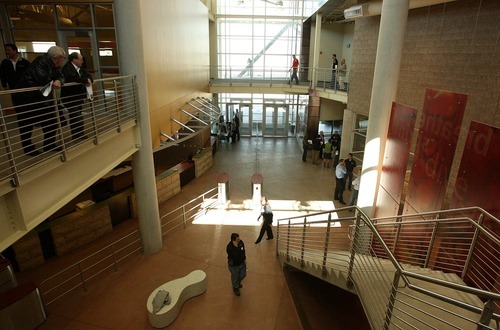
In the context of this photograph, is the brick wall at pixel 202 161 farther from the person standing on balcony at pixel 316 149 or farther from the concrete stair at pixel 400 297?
the concrete stair at pixel 400 297

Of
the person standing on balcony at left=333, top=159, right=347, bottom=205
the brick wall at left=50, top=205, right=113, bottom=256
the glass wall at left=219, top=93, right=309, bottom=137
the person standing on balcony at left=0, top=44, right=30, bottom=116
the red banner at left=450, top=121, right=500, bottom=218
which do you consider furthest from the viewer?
the glass wall at left=219, top=93, right=309, bottom=137

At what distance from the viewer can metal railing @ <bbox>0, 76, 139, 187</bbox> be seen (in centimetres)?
330

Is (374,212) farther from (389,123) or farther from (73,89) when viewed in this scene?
(73,89)

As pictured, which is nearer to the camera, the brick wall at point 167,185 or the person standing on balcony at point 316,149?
the brick wall at point 167,185

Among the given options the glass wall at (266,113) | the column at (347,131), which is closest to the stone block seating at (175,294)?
the column at (347,131)

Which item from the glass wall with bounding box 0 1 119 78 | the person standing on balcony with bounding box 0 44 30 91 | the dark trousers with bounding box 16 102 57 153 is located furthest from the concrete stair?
the glass wall with bounding box 0 1 119 78

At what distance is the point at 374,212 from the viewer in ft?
25.1

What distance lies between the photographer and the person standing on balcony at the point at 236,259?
6.20 m

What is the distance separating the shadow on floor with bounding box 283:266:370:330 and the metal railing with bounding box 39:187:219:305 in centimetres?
382

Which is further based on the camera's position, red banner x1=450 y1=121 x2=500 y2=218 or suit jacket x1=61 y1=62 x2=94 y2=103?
suit jacket x1=61 y1=62 x2=94 y2=103

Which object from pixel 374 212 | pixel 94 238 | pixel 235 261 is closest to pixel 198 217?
pixel 94 238

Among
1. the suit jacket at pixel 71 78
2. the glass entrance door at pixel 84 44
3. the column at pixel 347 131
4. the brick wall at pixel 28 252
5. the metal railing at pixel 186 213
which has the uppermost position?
the glass entrance door at pixel 84 44

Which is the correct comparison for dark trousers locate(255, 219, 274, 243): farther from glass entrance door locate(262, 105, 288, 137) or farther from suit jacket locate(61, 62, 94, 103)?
glass entrance door locate(262, 105, 288, 137)

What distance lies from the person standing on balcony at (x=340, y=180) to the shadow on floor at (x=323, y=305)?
171 inches
